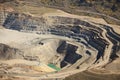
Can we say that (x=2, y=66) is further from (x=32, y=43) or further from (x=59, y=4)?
(x=59, y=4)

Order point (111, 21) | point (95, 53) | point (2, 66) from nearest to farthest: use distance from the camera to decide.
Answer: point (2, 66) → point (95, 53) → point (111, 21)

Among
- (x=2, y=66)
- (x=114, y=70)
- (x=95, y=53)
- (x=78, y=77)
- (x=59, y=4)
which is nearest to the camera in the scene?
(x=78, y=77)

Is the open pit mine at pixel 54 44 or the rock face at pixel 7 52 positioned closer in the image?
the open pit mine at pixel 54 44

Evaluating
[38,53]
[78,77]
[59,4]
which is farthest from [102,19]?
[78,77]

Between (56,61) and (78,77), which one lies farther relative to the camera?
(56,61)

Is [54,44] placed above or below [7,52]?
below

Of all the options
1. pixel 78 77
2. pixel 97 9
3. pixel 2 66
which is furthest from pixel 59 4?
pixel 78 77

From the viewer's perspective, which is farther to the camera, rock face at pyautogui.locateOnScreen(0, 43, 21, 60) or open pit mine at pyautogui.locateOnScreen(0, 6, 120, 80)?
rock face at pyautogui.locateOnScreen(0, 43, 21, 60)

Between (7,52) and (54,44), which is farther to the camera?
(54,44)
